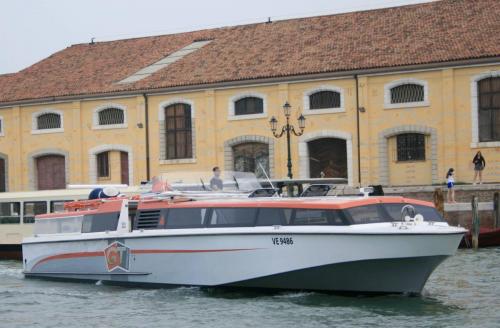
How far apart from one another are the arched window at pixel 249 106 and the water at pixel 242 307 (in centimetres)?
2045

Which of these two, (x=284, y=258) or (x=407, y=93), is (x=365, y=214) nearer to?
(x=284, y=258)

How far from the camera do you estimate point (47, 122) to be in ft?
154

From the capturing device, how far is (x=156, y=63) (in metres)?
46.1

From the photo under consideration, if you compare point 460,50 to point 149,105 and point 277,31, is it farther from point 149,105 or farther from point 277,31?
point 149,105

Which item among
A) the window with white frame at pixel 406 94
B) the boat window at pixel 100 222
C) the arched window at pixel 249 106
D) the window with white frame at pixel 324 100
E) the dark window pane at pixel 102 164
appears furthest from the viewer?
the dark window pane at pixel 102 164

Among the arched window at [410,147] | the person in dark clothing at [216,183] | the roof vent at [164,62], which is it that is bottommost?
the person in dark clothing at [216,183]

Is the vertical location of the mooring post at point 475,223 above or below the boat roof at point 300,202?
below

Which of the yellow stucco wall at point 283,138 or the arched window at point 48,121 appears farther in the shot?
the arched window at point 48,121

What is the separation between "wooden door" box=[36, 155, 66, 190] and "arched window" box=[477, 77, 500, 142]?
58.9 ft

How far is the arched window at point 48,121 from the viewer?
4669cm

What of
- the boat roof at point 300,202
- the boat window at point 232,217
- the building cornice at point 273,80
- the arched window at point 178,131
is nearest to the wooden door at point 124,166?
the arched window at point 178,131

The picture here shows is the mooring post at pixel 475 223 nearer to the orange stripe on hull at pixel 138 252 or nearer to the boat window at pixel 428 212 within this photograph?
the boat window at pixel 428 212

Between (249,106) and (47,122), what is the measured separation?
31.8ft

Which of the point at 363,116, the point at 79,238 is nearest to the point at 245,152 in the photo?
the point at 363,116
